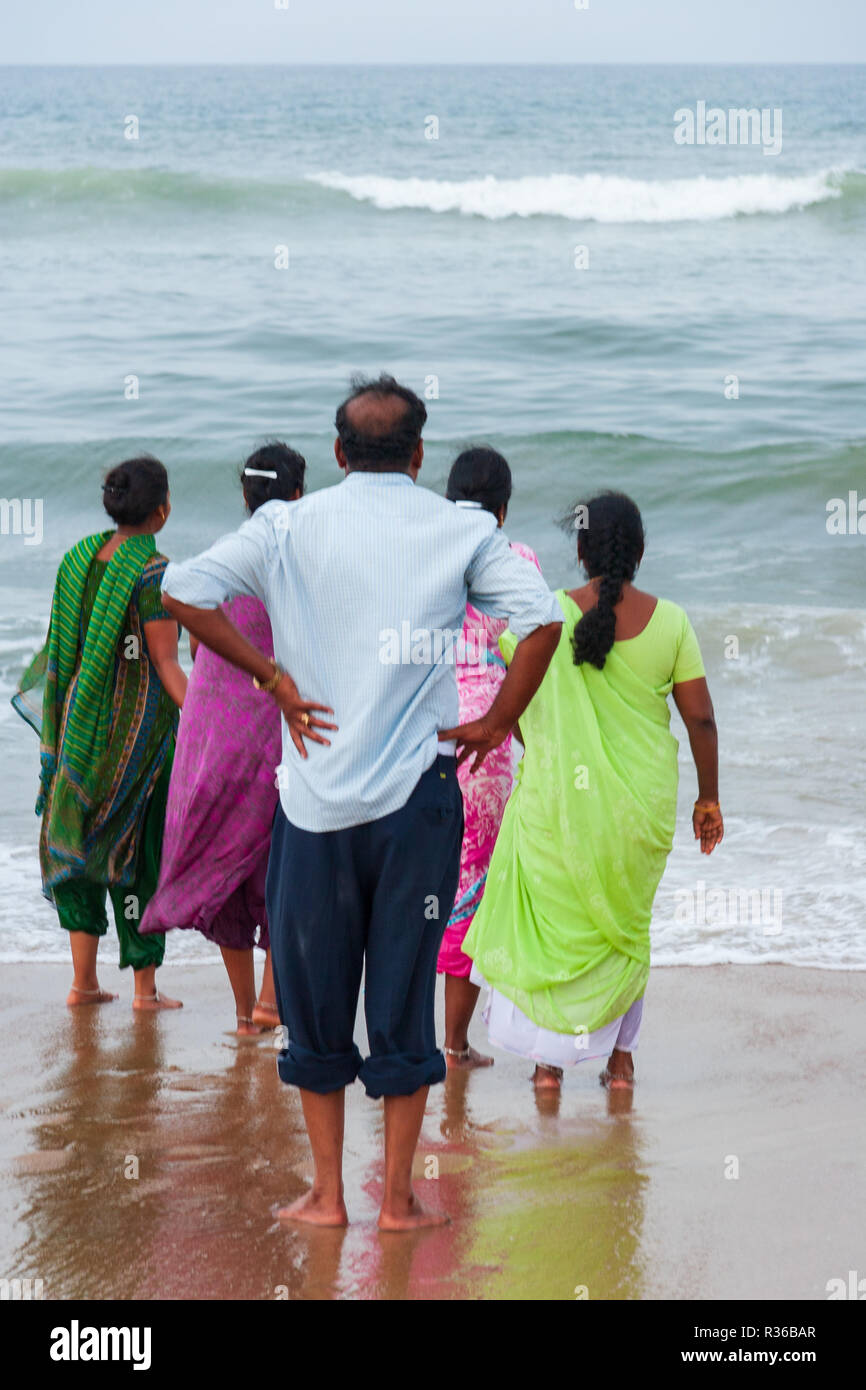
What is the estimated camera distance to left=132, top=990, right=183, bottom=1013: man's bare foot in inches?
174

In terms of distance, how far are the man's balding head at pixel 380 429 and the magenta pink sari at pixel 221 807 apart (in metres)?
1.14

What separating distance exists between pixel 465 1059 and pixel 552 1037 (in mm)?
358

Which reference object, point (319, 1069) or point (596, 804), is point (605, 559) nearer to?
point (596, 804)

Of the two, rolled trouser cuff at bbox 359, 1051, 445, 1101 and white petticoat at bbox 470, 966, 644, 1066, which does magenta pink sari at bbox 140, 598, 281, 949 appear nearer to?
white petticoat at bbox 470, 966, 644, 1066

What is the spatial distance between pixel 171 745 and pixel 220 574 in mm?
1703

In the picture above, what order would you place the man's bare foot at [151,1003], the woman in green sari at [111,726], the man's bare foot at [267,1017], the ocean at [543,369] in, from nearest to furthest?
1. the woman in green sari at [111,726]
2. the man's bare foot at [267,1017]
3. the man's bare foot at [151,1003]
4. the ocean at [543,369]

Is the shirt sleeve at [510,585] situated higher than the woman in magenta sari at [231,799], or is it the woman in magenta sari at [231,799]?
the shirt sleeve at [510,585]

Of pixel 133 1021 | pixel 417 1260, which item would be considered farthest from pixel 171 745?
pixel 417 1260

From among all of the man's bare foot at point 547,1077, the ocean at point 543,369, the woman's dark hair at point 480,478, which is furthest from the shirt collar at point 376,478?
the ocean at point 543,369

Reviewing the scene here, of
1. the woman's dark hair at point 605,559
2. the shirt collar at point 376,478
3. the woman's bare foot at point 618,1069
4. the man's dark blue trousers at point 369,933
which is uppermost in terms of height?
the shirt collar at point 376,478

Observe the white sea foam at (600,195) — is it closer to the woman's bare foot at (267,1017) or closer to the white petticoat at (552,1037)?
the woman's bare foot at (267,1017)

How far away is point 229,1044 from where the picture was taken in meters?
4.11

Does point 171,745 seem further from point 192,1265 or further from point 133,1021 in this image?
point 192,1265

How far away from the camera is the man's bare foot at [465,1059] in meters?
4.00
